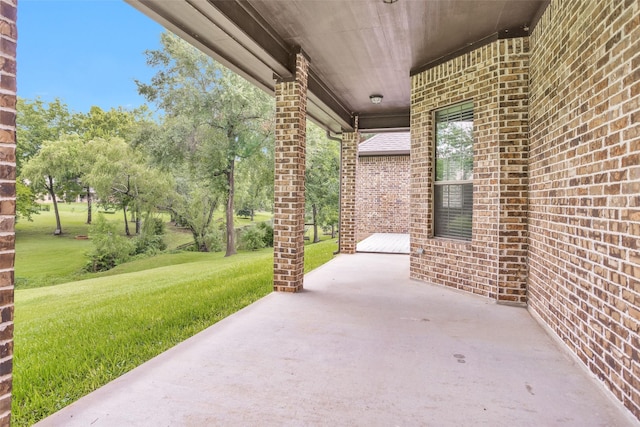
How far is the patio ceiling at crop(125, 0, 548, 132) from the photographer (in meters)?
3.66

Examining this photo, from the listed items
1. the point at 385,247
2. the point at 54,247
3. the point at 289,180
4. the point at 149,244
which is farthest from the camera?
the point at 54,247

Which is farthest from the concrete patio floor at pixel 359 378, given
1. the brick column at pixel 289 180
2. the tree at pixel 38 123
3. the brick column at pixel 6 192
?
the tree at pixel 38 123

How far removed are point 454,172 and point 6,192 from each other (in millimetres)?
4970

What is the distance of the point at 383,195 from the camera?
13.8 m

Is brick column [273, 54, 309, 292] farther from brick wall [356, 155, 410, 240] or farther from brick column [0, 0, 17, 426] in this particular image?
brick wall [356, 155, 410, 240]

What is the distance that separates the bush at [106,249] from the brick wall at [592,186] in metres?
16.5

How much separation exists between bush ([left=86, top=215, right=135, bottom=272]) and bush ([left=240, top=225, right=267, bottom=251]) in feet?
16.7

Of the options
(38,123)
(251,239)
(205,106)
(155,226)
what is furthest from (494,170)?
(38,123)

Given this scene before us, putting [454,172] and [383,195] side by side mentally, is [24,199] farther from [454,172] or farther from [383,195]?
[454,172]

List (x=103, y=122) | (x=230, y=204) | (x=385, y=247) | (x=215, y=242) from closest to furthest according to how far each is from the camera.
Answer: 1. (x=385, y=247)
2. (x=230, y=204)
3. (x=215, y=242)
4. (x=103, y=122)

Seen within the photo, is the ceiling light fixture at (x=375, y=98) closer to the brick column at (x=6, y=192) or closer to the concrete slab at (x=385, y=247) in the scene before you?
the concrete slab at (x=385, y=247)

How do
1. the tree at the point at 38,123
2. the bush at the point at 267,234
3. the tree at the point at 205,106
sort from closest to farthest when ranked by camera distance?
the tree at the point at 205,106 < the tree at the point at 38,123 < the bush at the point at 267,234

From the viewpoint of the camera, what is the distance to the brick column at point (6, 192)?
4.85 feet

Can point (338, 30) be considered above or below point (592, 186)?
above
